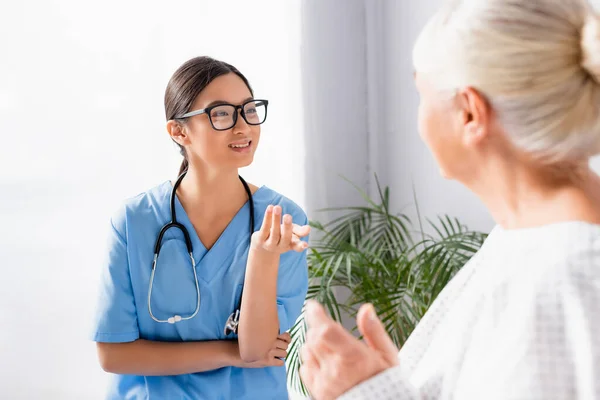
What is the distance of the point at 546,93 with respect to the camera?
2.85ft

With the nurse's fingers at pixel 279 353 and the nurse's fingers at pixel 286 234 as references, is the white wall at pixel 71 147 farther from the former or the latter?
the nurse's fingers at pixel 286 234

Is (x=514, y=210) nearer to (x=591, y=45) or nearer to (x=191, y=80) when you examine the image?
(x=591, y=45)

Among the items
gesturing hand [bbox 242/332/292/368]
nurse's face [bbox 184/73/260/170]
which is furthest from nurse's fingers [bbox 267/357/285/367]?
nurse's face [bbox 184/73/260/170]

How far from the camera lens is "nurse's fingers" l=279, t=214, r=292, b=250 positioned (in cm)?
151

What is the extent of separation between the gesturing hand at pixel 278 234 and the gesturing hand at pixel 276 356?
28 cm

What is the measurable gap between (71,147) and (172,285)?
968 mm

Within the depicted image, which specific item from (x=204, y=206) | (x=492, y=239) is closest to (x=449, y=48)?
(x=492, y=239)

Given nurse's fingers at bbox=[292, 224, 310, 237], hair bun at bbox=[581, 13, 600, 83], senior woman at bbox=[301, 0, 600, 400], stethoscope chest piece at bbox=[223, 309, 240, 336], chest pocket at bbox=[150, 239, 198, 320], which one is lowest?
stethoscope chest piece at bbox=[223, 309, 240, 336]

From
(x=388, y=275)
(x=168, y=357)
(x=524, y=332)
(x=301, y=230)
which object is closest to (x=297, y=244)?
(x=301, y=230)

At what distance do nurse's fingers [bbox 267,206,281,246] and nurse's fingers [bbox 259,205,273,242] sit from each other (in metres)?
0.01

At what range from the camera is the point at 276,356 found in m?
1.72

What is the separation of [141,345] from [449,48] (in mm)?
1133

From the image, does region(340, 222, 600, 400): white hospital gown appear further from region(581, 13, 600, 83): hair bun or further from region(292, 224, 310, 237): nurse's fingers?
region(292, 224, 310, 237): nurse's fingers

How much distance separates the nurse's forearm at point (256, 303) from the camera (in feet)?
5.41
